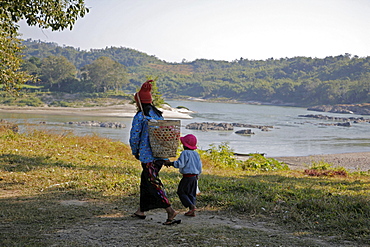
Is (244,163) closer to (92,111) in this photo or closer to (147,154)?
(147,154)

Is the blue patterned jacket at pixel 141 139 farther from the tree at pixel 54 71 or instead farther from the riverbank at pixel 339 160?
the tree at pixel 54 71

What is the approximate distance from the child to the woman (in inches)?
15.0

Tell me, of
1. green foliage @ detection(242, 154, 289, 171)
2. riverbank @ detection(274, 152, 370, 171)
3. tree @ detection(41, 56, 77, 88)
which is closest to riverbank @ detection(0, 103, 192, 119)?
tree @ detection(41, 56, 77, 88)

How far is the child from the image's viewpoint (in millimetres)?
5258

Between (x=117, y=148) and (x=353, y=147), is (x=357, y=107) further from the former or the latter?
(x=117, y=148)

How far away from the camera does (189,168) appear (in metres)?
5.31

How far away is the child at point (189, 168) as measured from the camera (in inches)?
207

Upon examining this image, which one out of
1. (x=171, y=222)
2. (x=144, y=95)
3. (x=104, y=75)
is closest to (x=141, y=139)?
(x=144, y=95)

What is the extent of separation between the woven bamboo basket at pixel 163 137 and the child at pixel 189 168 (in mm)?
385

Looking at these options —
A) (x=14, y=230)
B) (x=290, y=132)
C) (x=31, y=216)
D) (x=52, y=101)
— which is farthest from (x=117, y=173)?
(x=52, y=101)

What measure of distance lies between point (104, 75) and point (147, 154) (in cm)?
9719

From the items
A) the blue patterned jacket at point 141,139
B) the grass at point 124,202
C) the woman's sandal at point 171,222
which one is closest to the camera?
the grass at point 124,202

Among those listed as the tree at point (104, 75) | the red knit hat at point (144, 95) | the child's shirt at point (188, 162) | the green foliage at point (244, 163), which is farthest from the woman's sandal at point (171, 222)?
the tree at point (104, 75)

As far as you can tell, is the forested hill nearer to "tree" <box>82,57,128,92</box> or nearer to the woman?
"tree" <box>82,57,128,92</box>
